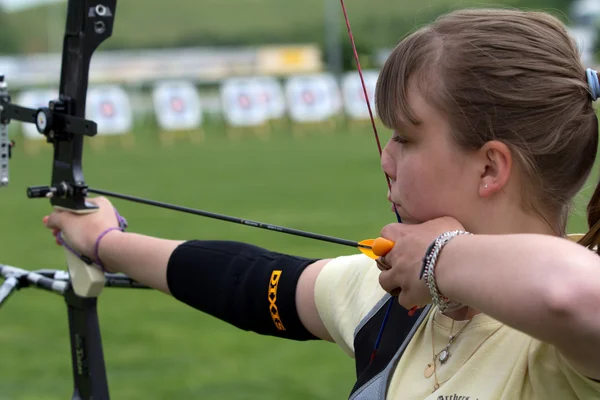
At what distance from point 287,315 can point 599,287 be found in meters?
0.70

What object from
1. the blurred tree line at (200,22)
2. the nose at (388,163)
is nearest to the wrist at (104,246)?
the nose at (388,163)

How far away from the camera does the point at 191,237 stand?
257 inches

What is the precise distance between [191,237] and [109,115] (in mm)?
11052

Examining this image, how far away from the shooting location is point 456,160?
1.25 meters

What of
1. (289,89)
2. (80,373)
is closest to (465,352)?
(80,373)

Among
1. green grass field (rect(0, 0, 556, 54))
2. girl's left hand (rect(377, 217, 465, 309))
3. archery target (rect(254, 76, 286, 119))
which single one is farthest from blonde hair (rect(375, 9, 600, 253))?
green grass field (rect(0, 0, 556, 54))

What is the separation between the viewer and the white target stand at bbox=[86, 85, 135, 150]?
16891 millimetres

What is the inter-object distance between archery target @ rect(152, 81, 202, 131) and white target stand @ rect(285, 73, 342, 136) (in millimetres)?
2144

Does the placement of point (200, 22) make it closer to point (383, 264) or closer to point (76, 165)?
point (76, 165)

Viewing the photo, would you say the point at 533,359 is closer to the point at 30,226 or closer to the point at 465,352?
the point at 465,352

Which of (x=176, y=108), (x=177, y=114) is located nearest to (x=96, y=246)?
(x=177, y=114)

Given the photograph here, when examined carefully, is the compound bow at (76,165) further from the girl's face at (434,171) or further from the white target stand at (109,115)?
the white target stand at (109,115)

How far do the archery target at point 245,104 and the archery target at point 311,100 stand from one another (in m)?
0.64

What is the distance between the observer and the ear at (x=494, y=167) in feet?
4.03
